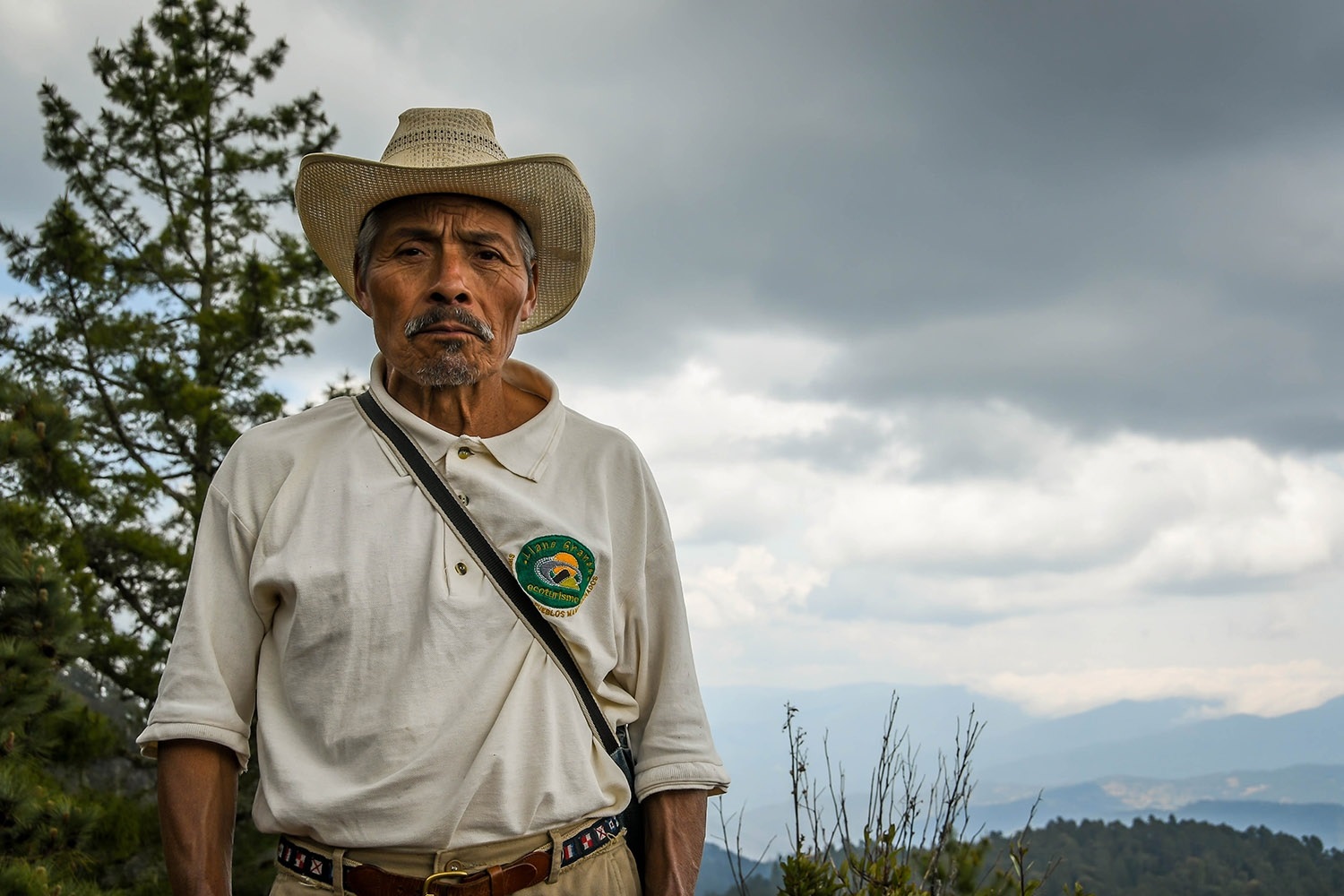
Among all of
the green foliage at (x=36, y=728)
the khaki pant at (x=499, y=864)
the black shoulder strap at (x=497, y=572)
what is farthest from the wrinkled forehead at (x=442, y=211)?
the green foliage at (x=36, y=728)

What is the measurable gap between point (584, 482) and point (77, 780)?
28.3 feet

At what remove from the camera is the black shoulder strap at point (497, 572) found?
2.16 metres

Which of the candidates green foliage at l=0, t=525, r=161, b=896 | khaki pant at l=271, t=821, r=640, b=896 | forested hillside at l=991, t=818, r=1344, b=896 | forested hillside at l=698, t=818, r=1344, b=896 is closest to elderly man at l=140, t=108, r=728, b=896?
khaki pant at l=271, t=821, r=640, b=896

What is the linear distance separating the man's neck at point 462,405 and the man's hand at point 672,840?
0.80 meters

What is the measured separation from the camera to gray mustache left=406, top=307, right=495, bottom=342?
225cm

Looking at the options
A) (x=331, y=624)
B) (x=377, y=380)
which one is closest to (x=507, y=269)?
Result: (x=377, y=380)

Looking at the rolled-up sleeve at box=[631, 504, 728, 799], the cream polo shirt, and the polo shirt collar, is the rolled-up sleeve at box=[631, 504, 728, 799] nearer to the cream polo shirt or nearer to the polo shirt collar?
the cream polo shirt

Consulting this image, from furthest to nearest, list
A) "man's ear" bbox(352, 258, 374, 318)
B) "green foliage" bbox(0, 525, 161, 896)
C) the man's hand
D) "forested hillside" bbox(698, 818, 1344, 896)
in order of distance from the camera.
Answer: "forested hillside" bbox(698, 818, 1344, 896) < "green foliage" bbox(0, 525, 161, 896) < "man's ear" bbox(352, 258, 374, 318) < the man's hand

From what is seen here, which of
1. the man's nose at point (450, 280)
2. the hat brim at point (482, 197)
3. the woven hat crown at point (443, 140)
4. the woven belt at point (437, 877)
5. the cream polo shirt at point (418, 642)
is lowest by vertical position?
the woven belt at point (437, 877)

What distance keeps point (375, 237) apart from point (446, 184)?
0.62 ft

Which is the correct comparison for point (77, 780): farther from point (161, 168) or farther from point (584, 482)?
point (584, 482)

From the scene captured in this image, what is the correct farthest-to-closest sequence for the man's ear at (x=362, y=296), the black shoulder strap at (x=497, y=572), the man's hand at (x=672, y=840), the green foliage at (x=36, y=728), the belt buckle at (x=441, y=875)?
the green foliage at (x=36, y=728) → the man's ear at (x=362, y=296) → the man's hand at (x=672, y=840) → the black shoulder strap at (x=497, y=572) → the belt buckle at (x=441, y=875)

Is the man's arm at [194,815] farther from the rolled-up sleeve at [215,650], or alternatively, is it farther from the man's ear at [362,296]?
the man's ear at [362,296]

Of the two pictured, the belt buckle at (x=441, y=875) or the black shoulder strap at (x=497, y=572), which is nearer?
the belt buckle at (x=441, y=875)
